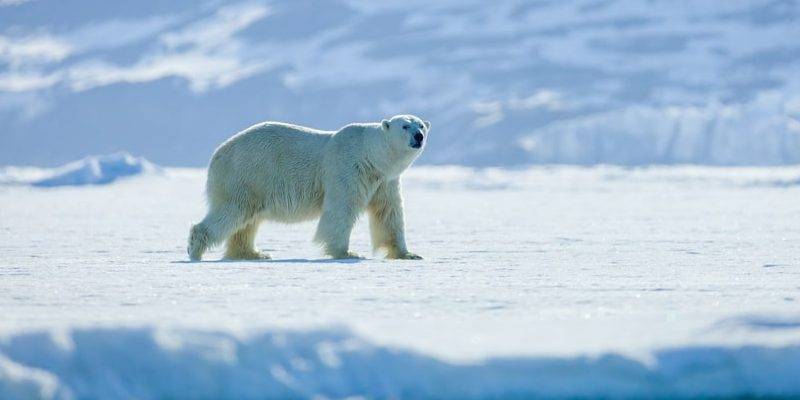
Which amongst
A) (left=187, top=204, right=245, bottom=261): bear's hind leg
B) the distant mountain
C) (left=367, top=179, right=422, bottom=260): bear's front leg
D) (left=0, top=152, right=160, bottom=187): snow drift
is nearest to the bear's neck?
(left=367, top=179, right=422, bottom=260): bear's front leg

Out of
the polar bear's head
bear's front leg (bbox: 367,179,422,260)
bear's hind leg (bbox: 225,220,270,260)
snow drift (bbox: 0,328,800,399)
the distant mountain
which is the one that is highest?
the distant mountain

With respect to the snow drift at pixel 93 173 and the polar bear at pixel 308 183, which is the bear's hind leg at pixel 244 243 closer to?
the polar bear at pixel 308 183

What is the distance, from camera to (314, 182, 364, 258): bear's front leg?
5.71 meters

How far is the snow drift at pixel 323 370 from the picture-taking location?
102 inches

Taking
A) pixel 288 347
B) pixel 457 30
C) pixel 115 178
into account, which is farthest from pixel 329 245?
pixel 457 30

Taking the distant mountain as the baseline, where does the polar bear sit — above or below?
below

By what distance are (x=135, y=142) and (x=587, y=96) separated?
11810 mm

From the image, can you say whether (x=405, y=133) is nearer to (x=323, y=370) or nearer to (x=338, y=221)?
(x=338, y=221)

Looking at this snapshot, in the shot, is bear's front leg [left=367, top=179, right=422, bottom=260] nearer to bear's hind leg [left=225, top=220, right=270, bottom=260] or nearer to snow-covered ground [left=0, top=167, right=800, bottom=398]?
snow-covered ground [left=0, top=167, right=800, bottom=398]

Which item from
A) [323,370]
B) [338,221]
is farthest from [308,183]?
[323,370]

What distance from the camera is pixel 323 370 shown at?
265cm

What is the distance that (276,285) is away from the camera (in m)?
4.17

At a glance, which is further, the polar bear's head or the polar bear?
the polar bear

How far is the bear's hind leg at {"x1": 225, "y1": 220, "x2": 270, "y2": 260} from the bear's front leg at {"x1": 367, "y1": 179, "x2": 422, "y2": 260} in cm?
71
